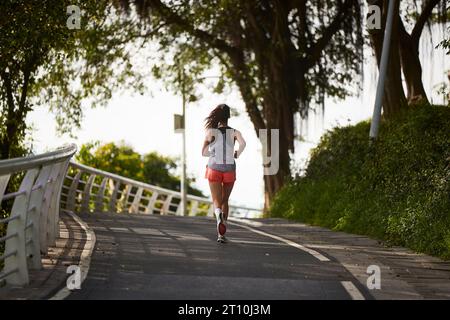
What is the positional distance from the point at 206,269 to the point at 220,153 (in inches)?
125

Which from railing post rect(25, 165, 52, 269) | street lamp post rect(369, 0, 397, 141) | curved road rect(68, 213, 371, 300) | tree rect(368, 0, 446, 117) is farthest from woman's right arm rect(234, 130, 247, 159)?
tree rect(368, 0, 446, 117)

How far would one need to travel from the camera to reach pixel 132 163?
76.3 m

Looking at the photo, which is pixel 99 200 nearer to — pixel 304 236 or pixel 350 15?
pixel 350 15

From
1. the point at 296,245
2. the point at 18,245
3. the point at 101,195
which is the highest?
the point at 101,195

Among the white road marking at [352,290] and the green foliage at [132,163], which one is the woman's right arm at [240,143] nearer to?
the white road marking at [352,290]

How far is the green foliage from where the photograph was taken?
216 ft

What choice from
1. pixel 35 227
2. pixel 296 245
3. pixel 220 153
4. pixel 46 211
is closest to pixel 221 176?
pixel 220 153

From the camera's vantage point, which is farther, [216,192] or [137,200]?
[137,200]

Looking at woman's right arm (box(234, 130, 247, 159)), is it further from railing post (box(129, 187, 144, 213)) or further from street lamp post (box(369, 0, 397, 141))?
railing post (box(129, 187, 144, 213))

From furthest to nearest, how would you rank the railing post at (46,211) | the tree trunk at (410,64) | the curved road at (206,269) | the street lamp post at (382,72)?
the tree trunk at (410,64)
the street lamp post at (382,72)
the railing post at (46,211)
the curved road at (206,269)

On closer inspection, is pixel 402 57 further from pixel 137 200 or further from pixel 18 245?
pixel 18 245

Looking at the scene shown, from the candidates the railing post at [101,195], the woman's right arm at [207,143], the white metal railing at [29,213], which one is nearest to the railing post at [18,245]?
the white metal railing at [29,213]

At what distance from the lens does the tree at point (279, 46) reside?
24875mm
